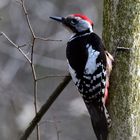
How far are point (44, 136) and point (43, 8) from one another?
7.28 ft

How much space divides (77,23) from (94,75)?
1.90 feet

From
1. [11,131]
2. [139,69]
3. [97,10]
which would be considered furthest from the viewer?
[97,10]

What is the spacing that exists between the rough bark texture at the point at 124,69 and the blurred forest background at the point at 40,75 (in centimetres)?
396

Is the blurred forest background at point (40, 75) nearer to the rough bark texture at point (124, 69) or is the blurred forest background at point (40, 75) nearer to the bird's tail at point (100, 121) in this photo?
the bird's tail at point (100, 121)

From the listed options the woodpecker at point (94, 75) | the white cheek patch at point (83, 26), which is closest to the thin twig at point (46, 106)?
the woodpecker at point (94, 75)

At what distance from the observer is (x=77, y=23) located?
5047 mm

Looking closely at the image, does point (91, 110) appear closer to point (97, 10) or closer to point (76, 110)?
point (76, 110)

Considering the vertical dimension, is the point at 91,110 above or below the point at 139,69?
below

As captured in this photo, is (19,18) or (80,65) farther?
(19,18)

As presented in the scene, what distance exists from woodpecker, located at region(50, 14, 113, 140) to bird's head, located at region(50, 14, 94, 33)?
0.18m

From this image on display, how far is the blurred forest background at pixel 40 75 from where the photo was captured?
8.86 meters

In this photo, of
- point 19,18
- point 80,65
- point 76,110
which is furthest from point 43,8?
point 80,65

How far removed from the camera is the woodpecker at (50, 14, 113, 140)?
4.61m

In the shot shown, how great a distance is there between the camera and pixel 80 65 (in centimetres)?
Answer: 472
